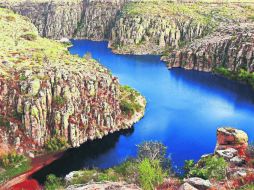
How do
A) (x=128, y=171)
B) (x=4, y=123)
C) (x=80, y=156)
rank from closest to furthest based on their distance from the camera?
(x=128, y=171), (x=80, y=156), (x=4, y=123)

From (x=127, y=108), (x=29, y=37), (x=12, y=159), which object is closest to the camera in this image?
(x=12, y=159)

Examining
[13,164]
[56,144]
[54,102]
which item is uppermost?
[54,102]

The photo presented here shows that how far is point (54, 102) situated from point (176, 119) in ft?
102

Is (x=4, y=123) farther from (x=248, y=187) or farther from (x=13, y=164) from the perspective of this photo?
(x=248, y=187)

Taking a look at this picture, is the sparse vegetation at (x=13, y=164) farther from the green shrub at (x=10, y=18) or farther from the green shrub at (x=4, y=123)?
the green shrub at (x=10, y=18)

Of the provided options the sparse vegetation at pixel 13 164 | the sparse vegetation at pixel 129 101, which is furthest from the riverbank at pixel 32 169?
the sparse vegetation at pixel 129 101

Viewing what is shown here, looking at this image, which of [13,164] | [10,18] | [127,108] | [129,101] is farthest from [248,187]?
[10,18]

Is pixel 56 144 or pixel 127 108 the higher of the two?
pixel 127 108

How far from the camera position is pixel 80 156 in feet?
353

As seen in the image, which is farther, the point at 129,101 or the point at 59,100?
the point at 129,101

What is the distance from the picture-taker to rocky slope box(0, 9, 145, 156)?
369 ft

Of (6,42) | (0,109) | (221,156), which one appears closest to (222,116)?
(221,156)

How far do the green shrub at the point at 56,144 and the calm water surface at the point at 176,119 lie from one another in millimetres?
2637

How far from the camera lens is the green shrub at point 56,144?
365ft
